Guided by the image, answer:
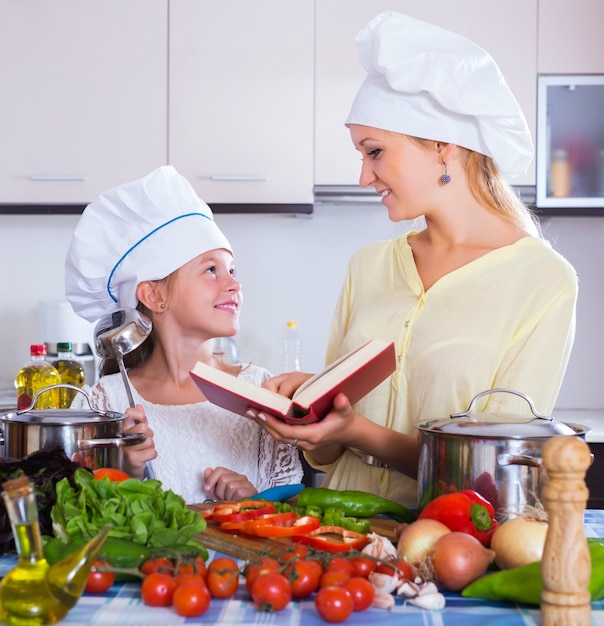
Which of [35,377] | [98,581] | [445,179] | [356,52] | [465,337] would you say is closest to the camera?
[98,581]

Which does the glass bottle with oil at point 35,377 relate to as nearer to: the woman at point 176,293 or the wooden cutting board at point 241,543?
the woman at point 176,293

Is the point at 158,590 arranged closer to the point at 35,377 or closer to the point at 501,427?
the point at 501,427

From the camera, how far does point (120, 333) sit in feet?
5.71

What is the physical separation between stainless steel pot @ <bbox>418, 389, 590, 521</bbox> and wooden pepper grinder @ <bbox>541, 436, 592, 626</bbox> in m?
0.24

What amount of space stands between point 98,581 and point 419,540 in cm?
35

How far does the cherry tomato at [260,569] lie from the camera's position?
913 millimetres

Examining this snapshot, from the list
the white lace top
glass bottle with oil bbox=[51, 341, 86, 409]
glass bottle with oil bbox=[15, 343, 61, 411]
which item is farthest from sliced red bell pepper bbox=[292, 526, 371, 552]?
glass bottle with oil bbox=[51, 341, 86, 409]

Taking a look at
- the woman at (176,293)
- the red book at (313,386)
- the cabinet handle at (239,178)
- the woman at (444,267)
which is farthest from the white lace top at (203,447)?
the cabinet handle at (239,178)

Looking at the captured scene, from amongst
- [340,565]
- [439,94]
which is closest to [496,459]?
[340,565]

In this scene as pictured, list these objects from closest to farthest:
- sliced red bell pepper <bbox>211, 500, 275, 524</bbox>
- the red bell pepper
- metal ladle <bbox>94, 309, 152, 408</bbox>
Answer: the red bell pepper → sliced red bell pepper <bbox>211, 500, 275, 524</bbox> → metal ladle <bbox>94, 309, 152, 408</bbox>

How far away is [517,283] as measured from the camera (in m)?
1.54

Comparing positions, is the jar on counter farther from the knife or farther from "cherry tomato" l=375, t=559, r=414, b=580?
"cherry tomato" l=375, t=559, r=414, b=580

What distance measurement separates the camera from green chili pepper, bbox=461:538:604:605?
0.92 metres

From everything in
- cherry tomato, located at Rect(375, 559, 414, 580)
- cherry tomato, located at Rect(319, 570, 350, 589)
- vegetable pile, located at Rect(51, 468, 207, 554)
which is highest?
vegetable pile, located at Rect(51, 468, 207, 554)
